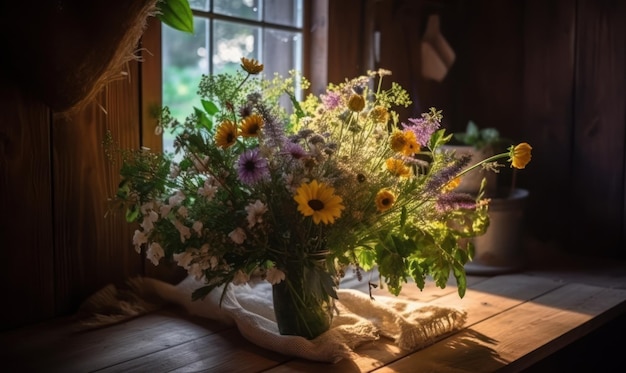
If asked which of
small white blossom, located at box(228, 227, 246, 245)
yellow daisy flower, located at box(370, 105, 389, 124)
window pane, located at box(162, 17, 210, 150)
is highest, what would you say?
window pane, located at box(162, 17, 210, 150)

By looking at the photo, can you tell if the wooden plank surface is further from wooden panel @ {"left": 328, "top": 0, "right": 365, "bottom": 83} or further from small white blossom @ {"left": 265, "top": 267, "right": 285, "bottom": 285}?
wooden panel @ {"left": 328, "top": 0, "right": 365, "bottom": 83}

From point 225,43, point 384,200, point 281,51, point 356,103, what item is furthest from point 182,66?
point 384,200

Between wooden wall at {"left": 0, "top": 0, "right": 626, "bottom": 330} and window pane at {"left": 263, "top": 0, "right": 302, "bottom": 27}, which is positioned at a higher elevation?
window pane at {"left": 263, "top": 0, "right": 302, "bottom": 27}

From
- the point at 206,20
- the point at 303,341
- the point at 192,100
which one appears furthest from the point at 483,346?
the point at 206,20

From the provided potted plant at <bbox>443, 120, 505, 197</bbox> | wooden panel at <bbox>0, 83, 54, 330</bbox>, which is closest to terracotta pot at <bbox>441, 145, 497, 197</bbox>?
potted plant at <bbox>443, 120, 505, 197</bbox>

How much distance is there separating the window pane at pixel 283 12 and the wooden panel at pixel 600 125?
0.80 metres

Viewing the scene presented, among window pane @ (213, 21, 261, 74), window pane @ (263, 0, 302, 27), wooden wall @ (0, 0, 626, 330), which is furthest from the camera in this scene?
window pane @ (263, 0, 302, 27)

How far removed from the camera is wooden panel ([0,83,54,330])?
122 centimetres

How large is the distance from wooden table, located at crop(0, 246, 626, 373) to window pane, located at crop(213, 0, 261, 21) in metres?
0.71

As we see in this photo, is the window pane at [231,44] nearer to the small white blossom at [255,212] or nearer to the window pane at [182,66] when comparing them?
the window pane at [182,66]

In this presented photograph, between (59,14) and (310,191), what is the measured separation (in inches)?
20.3

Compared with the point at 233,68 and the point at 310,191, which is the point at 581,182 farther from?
the point at 310,191

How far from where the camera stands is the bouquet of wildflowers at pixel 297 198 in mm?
1002

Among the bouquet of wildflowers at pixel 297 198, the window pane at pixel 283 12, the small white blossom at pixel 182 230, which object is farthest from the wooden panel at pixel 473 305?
the window pane at pixel 283 12
